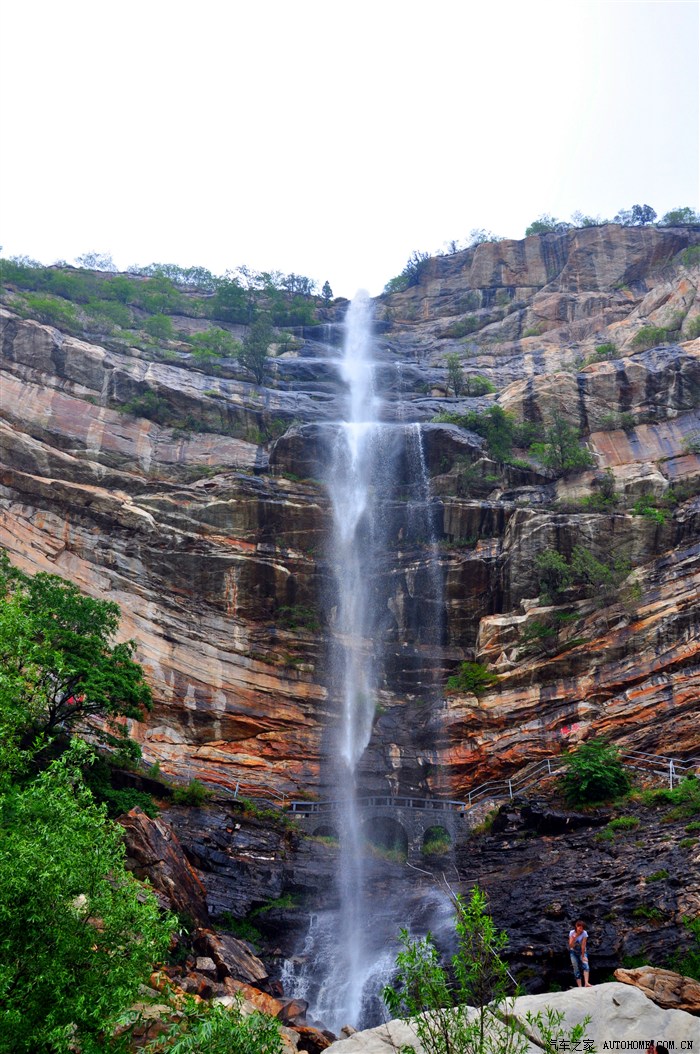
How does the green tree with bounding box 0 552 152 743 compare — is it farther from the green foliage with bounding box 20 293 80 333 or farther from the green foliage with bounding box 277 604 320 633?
the green foliage with bounding box 20 293 80 333

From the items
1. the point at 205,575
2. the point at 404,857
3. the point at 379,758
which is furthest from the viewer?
the point at 205,575

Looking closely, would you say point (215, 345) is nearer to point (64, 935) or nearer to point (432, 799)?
point (432, 799)

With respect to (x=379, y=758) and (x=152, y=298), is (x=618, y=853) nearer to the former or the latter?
(x=379, y=758)

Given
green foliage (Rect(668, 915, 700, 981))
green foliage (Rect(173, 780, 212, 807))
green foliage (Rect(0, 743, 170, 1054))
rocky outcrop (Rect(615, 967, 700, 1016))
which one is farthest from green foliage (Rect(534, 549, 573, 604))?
green foliage (Rect(0, 743, 170, 1054))

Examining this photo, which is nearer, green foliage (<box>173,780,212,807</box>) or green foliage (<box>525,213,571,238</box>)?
green foliage (<box>173,780,212,807</box>)

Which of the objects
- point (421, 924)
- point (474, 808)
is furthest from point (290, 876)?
point (474, 808)

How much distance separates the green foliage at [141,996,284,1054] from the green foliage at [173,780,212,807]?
15.0 m

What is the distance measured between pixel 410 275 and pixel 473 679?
43055 mm

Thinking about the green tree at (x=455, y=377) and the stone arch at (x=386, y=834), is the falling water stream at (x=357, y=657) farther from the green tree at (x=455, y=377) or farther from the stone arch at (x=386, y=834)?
the green tree at (x=455, y=377)

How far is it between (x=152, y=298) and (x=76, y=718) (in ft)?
132

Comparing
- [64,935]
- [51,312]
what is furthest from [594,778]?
[51,312]

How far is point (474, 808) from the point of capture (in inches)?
1081

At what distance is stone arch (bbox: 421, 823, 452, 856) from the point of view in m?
25.7

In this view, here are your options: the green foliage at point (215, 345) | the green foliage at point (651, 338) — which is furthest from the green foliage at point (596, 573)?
the green foliage at point (215, 345)
